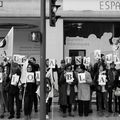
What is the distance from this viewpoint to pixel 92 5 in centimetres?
1842

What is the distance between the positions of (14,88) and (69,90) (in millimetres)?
2084

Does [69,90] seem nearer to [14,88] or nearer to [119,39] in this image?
[14,88]

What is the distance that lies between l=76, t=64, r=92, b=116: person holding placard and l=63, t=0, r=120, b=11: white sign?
14.3ft

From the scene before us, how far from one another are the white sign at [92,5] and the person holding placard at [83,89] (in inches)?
172

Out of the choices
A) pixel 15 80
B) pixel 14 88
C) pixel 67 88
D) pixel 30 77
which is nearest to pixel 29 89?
pixel 30 77

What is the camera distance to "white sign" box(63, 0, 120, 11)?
1834 centimetres

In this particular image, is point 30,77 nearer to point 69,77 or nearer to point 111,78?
point 69,77

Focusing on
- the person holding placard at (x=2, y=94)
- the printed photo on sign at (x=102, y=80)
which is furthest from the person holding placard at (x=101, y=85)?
the person holding placard at (x=2, y=94)

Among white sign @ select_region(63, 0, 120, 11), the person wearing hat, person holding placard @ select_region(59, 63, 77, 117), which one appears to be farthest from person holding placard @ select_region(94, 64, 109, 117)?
white sign @ select_region(63, 0, 120, 11)

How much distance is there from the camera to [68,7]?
18.3 m

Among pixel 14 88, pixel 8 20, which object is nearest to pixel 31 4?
pixel 8 20

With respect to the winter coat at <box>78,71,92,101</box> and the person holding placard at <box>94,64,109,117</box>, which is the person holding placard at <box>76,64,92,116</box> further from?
the person holding placard at <box>94,64,109,117</box>

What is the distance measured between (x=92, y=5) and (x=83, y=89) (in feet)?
17.3

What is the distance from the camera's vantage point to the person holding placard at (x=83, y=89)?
14.4 m
